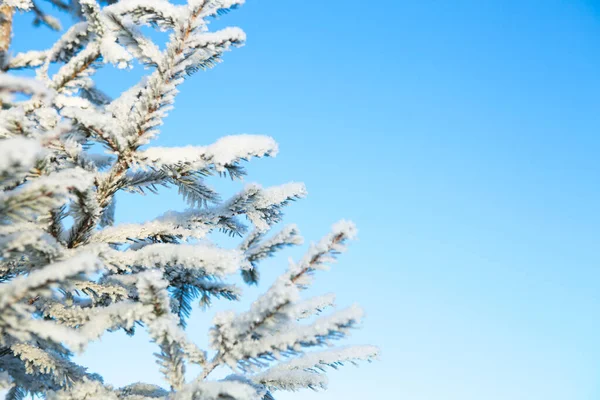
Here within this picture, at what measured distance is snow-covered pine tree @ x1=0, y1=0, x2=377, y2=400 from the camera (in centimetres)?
141

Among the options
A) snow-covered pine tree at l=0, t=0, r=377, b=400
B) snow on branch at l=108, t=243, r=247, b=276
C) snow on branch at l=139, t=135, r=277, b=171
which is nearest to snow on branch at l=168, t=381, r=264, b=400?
snow-covered pine tree at l=0, t=0, r=377, b=400

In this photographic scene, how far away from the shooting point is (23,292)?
1267 mm

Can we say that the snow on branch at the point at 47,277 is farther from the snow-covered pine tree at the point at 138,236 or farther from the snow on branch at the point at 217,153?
the snow on branch at the point at 217,153

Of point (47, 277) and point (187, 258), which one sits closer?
point (47, 277)

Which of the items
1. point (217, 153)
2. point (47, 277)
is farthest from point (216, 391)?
point (217, 153)

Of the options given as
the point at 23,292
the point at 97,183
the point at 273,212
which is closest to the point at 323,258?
the point at 23,292

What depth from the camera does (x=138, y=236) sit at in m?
2.33

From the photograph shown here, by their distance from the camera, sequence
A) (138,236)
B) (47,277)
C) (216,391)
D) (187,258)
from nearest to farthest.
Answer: (47,277) < (216,391) < (187,258) < (138,236)

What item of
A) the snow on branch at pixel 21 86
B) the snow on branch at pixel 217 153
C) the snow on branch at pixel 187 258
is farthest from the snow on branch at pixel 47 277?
the snow on branch at pixel 217 153

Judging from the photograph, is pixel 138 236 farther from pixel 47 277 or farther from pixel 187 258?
pixel 47 277

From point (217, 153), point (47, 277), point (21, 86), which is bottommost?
point (47, 277)

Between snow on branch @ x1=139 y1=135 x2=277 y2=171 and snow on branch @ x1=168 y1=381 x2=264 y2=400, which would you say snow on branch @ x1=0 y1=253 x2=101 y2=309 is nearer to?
snow on branch @ x1=168 y1=381 x2=264 y2=400

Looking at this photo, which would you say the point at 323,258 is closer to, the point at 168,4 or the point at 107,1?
the point at 168,4

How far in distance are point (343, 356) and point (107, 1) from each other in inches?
256
